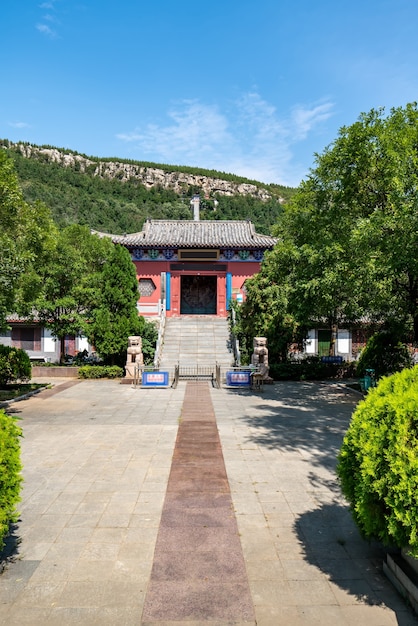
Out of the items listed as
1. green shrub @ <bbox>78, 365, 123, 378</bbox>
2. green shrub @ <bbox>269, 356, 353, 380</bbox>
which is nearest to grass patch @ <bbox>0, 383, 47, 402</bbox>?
green shrub @ <bbox>78, 365, 123, 378</bbox>

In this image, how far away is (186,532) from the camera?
4859mm

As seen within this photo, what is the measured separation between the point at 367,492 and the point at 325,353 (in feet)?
73.7

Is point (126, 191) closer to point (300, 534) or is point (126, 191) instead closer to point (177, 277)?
point (177, 277)

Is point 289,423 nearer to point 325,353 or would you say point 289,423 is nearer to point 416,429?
point 416,429

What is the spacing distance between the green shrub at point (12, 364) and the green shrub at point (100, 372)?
3.46 metres

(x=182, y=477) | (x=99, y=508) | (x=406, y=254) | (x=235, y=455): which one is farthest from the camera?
(x=406, y=254)

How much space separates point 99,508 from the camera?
5.54 m

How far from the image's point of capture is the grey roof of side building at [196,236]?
27156mm

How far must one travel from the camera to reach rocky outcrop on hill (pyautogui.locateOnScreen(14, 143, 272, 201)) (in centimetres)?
10131

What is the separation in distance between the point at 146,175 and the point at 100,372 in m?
97.2

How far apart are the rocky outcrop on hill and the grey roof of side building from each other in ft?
241

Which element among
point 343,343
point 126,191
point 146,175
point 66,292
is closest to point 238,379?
point 66,292


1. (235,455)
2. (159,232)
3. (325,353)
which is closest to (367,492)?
(235,455)

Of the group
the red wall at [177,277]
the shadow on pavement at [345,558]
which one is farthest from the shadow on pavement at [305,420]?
the red wall at [177,277]
